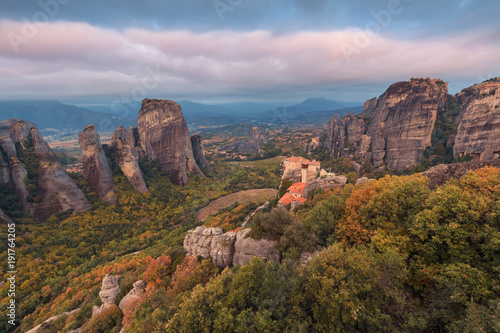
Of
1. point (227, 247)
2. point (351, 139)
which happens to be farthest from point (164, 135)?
point (351, 139)

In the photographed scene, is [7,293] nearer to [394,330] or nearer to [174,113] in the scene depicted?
[394,330]

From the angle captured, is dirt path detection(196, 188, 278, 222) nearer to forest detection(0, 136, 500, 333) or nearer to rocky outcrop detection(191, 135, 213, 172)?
rocky outcrop detection(191, 135, 213, 172)

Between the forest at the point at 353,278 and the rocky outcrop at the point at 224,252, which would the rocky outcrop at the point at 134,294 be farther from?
the rocky outcrop at the point at 224,252

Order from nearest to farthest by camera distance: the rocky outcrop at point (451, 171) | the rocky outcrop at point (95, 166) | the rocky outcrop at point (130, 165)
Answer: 1. the rocky outcrop at point (451, 171)
2. the rocky outcrop at point (95, 166)
3. the rocky outcrop at point (130, 165)

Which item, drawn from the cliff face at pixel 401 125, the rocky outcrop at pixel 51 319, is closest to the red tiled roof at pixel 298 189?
the rocky outcrop at pixel 51 319

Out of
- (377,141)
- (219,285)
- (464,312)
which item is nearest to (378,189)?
(464,312)

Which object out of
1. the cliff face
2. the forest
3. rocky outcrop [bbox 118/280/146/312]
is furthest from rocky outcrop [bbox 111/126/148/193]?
the cliff face

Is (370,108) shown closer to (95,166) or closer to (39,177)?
(95,166)
